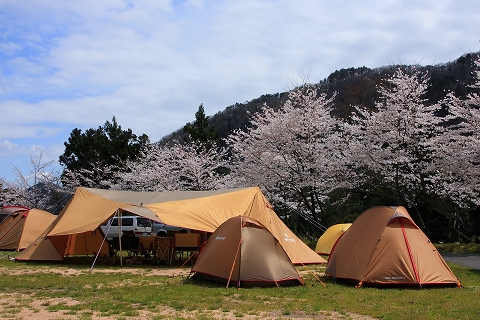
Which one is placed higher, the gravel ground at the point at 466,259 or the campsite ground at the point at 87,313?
the gravel ground at the point at 466,259

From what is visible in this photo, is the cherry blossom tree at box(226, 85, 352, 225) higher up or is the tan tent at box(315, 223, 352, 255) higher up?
the cherry blossom tree at box(226, 85, 352, 225)

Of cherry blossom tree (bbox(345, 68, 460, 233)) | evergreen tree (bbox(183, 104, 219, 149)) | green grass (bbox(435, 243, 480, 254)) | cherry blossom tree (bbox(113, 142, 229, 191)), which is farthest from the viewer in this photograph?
evergreen tree (bbox(183, 104, 219, 149))

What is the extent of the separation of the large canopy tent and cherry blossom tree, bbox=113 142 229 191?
1307 cm

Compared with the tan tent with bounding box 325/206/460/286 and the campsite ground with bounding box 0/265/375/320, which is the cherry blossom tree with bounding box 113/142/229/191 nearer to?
the tan tent with bounding box 325/206/460/286

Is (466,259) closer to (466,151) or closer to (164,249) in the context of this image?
(466,151)

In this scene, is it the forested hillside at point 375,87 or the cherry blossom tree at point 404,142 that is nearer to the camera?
the cherry blossom tree at point 404,142

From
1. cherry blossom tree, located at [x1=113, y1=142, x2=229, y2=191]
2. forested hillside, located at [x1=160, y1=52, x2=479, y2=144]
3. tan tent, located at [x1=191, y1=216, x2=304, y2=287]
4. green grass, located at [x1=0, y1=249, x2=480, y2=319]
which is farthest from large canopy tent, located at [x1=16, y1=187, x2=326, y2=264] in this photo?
cherry blossom tree, located at [x1=113, y1=142, x2=229, y2=191]

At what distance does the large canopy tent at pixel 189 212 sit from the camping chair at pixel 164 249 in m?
1.02

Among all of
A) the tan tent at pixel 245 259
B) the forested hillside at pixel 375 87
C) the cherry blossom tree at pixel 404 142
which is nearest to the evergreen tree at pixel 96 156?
the forested hillside at pixel 375 87

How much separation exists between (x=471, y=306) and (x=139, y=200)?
352 inches

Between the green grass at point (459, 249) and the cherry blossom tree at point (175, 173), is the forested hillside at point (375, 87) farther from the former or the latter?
the green grass at point (459, 249)

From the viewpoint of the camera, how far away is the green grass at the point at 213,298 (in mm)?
6750

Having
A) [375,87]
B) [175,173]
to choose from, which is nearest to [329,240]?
[175,173]

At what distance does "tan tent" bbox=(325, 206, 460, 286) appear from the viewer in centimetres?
879
